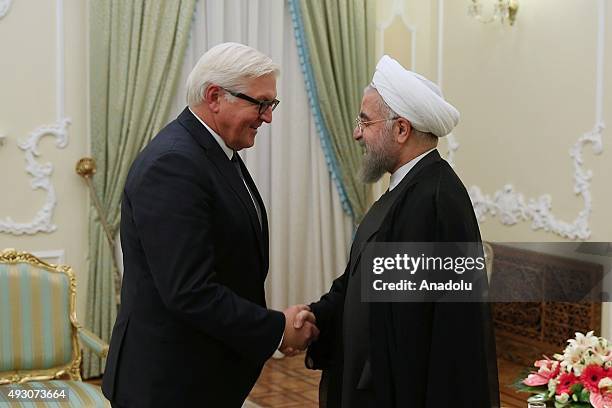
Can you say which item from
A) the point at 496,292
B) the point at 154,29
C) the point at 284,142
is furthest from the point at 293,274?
the point at 154,29

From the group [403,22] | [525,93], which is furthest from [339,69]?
[525,93]

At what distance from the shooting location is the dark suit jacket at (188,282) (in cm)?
229

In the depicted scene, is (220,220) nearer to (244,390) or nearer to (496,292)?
(244,390)

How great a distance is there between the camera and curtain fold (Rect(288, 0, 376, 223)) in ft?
19.3

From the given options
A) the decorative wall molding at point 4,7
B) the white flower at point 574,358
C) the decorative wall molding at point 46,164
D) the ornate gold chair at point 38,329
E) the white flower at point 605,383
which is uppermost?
the decorative wall molding at point 4,7

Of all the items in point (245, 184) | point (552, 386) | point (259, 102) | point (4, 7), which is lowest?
point (552, 386)

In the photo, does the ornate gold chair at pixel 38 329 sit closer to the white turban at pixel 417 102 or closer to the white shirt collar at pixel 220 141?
the white shirt collar at pixel 220 141

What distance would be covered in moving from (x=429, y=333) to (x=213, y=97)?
91cm

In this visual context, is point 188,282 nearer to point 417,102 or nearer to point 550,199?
point 417,102

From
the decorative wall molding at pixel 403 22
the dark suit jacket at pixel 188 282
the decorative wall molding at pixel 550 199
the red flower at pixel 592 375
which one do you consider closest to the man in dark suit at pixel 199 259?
the dark suit jacket at pixel 188 282

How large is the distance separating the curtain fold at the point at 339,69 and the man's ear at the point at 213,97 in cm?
344

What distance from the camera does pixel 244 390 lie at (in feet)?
8.57

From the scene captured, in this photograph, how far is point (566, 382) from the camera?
7.22ft

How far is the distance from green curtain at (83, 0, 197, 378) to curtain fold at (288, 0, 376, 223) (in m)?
1.07
